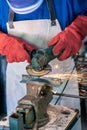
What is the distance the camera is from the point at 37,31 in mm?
1555

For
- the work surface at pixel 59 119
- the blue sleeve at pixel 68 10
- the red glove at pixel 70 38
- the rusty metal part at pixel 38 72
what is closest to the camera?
the work surface at pixel 59 119

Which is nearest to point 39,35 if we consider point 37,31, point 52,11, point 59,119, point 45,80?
point 37,31

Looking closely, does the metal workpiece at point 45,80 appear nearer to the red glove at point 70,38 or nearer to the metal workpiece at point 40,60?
the metal workpiece at point 40,60

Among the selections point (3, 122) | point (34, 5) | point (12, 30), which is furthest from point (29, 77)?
point (12, 30)

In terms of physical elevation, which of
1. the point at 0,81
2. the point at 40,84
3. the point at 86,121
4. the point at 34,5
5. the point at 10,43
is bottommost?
the point at 86,121

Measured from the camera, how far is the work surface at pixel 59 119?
3.55 ft

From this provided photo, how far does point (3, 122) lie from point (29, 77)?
22 cm

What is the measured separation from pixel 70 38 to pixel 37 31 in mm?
228

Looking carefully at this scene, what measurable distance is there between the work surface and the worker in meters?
0.29

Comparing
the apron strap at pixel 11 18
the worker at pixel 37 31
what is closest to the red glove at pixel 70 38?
the worker at pixel 37 31

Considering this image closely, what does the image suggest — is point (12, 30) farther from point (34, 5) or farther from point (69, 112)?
point (69, 112)

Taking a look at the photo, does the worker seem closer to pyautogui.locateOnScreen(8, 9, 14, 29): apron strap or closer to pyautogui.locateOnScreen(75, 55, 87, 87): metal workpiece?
pyautogui.locateOnScreen(8, 9, 14, 29): apron strap

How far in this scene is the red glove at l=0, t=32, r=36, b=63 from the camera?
1.40 meters

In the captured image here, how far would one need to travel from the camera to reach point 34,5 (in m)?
1.25
